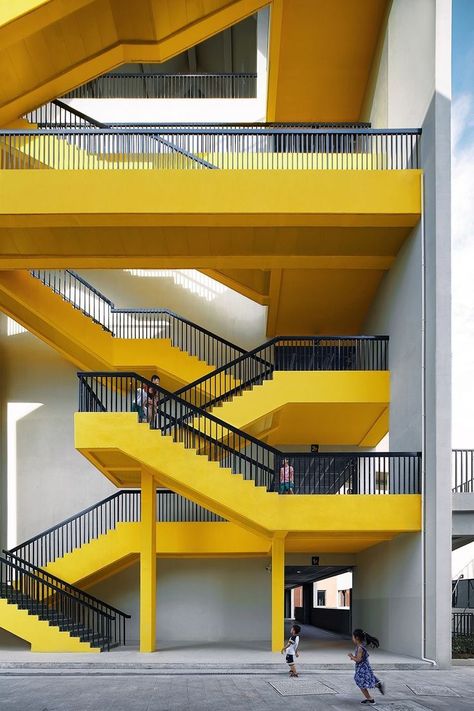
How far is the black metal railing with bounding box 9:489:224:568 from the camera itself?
24.5m

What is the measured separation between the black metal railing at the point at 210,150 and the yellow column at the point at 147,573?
23.5 feet

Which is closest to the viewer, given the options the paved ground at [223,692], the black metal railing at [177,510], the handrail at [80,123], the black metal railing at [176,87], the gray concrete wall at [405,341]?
the paved ground at [223,692]

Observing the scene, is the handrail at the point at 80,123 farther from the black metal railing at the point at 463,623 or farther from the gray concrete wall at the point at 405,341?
the black metal railing at the point at 463,623

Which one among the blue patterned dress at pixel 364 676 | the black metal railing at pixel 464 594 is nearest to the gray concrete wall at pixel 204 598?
the black metal railing at pixel 464 594

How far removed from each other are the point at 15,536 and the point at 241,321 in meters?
9.47

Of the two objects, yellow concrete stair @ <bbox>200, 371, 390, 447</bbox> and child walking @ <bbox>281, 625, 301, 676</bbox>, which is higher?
yellow concrete stair @ <bbox>200, 371, 390, 447</bbox>

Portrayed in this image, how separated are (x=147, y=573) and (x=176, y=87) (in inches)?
674

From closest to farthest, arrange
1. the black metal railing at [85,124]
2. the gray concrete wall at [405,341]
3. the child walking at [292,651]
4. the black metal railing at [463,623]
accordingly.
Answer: the child walking at [292,651] < the gray concrete wall at [405,341] < the black metal railing at [85,124] < the black metal railing at [463,623]

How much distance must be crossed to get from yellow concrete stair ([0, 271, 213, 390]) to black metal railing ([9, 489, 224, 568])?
3548 mm

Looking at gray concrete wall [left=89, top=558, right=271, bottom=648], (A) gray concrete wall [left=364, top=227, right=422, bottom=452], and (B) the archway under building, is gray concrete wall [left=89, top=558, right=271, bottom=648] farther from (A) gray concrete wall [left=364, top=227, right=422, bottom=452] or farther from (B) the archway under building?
(A) gray concrete wall [left=364, top=227, right=422, bottom=452]

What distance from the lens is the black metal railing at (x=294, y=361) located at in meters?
21.8

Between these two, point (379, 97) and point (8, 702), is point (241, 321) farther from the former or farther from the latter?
point (8, 702)

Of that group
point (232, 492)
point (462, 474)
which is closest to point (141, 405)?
point (232, 492)

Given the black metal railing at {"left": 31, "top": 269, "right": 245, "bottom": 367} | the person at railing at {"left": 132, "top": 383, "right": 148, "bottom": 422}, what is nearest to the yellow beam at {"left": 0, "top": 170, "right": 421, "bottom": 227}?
the person at railing at {"left": 132, "top": 383, "right": 148, "bottom": 422}
